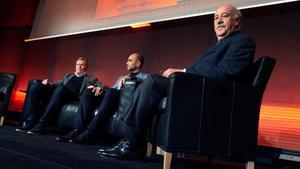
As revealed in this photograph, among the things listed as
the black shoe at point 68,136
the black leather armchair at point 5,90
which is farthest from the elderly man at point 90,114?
the black leather armchair at point 5,90

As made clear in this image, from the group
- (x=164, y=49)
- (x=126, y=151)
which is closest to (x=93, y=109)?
(x=126, y=151)

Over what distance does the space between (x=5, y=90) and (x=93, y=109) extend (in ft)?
5.07

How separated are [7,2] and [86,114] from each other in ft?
14.1

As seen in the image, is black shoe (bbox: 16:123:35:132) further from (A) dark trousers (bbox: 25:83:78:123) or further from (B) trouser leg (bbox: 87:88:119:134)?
(B) trouser leg (bbox: 87:88:119:134)

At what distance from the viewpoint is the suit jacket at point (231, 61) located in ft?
6.39

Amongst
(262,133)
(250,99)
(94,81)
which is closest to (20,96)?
(94,81)

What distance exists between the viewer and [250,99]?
6.35 feet

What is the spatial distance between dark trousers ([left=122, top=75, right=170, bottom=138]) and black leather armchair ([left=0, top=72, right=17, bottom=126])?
260 cm

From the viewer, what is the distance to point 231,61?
1953 mm

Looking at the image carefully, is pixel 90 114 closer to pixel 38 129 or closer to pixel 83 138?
pixel 83 138

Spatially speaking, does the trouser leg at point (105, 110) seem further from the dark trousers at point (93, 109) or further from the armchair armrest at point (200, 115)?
the armchair armrest at point (200, 115)

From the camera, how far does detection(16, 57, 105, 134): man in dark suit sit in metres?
3.48

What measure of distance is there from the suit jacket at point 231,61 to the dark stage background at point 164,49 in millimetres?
1307

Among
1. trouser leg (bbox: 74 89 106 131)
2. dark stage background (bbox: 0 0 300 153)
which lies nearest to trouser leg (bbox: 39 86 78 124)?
trouser leg (bbox: 74 89 106 131)
